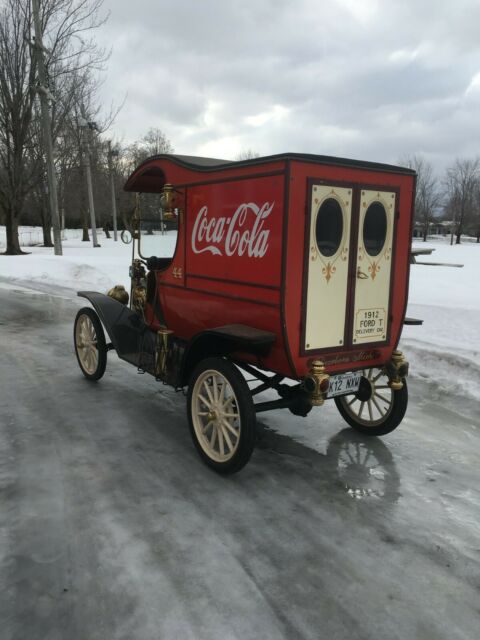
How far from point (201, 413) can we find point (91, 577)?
1571mm

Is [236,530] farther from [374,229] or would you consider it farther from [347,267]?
[374,229]

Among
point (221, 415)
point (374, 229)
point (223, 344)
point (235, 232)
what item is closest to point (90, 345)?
point (223, 344)

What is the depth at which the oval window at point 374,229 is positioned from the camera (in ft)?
12.5

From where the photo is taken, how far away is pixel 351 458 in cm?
416

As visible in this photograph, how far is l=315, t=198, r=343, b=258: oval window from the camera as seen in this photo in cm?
353

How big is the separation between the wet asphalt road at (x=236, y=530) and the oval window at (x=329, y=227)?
1724 mm

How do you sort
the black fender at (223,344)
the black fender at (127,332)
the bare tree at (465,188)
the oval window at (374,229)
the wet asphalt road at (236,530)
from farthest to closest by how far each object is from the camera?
1. the bare tree at (465,188)
2. the black fender at (127,332)
3. the oval window at (374,229)
4. the black fender at (223,344)
5. the wet asphalt road at (236,530)

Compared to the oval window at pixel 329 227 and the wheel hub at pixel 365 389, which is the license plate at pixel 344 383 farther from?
the oval window at pixel 329 227

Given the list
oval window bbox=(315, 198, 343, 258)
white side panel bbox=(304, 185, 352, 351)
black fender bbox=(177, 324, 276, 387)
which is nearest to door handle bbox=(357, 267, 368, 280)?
white side panel bbox=(304, 185, 352, 351)

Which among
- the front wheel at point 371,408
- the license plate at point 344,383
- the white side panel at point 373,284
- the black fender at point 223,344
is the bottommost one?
the front wheel at point 371,408

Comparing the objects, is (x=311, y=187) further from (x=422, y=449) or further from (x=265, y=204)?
(x=422, y=449)

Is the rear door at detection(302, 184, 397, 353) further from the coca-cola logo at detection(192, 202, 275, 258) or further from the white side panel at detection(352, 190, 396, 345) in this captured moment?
the coca-cola logo at detection(192, 202, 275, 258)

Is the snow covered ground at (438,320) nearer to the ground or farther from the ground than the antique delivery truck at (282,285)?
nearer to the ground

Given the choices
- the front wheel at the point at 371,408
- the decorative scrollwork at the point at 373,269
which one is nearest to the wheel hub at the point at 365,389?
the front wheel at the point at 371,408
